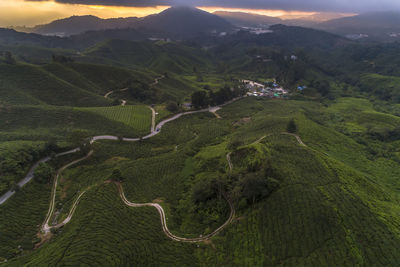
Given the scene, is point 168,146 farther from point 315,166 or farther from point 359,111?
point 359,111

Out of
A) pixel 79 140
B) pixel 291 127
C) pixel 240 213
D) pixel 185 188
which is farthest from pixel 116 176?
pixel 291 127

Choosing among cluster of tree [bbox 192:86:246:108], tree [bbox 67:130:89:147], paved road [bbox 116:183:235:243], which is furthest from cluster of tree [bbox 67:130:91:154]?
cluster of tree [bbox 192:86:246:108]

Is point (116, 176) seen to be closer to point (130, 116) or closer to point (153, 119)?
point (130, 116)

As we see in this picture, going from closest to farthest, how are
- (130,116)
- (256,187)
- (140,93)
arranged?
(256,187)
(130,116)
(140,93)

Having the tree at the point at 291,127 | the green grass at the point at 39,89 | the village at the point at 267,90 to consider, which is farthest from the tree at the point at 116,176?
the village at the point at 267,90

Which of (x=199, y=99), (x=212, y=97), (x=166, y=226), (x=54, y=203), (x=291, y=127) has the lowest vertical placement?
(x=54, y=203)

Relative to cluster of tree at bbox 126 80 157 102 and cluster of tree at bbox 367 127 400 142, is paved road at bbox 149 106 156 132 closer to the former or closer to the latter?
cluster of tree at bbox 126 80 157 102
